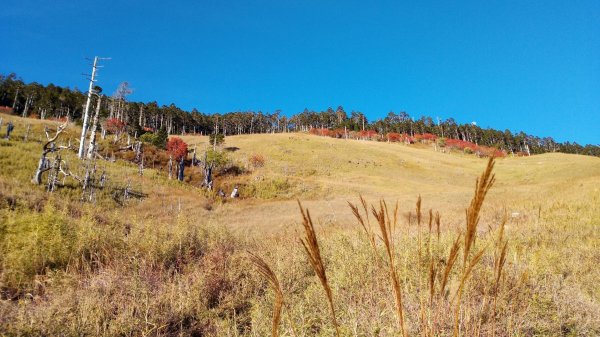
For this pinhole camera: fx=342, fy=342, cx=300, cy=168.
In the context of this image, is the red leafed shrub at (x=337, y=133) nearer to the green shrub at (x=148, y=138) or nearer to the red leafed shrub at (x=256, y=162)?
the red leafed shrub at (x=256, y=162)

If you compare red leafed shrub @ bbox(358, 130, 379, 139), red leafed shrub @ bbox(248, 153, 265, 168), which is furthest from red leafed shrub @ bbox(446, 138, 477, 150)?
red leafed shrub @ bbox(248, 153, 265, 168)

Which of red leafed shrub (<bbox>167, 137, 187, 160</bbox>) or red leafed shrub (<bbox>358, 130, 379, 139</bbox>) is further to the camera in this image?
red leafed shrub (<bbox>358, 130, 379, 139</bbox>)

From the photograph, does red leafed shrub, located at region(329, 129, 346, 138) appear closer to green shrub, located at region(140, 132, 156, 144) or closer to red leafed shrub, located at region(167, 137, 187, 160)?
green shrub, located at region(140, 132, 156, 144)

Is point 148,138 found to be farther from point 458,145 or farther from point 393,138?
point 458,145

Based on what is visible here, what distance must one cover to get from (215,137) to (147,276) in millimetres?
65170

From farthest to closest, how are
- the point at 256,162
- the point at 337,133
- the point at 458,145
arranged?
the point at 337,133
the point at 458,145
the point at 256,162

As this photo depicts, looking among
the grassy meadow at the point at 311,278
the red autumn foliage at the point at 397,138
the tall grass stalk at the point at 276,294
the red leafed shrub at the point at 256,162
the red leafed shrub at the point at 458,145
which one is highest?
the red autumn foliage at the point at 397,138

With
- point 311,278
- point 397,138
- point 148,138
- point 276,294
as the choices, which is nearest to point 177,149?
point 148,138

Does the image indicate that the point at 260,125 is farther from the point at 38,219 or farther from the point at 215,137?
the point at 38,219

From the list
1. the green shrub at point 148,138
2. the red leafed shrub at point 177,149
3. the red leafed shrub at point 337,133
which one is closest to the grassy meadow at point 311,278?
the red leafed shrub at point 177,149

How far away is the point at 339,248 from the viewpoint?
6.27 meters

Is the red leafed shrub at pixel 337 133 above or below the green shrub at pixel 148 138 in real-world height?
above

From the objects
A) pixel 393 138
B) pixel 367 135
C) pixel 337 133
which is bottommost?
pixel 337 133

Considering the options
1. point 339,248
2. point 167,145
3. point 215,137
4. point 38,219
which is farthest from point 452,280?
point 215,137
